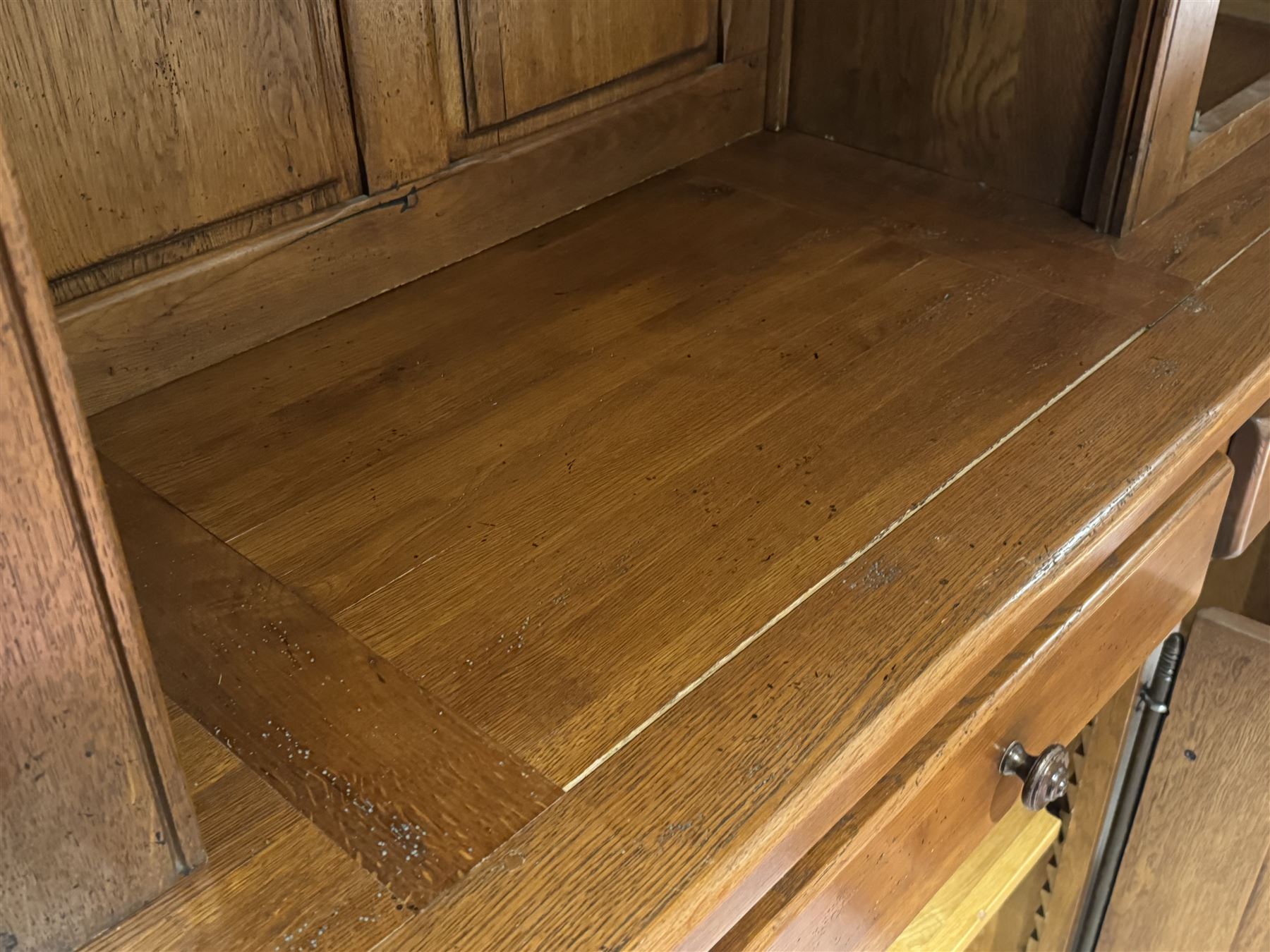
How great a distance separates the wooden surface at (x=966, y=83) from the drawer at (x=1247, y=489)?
242 millimetres

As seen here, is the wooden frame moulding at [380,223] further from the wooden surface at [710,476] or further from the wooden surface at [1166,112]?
the wooden surface at [1166,112]

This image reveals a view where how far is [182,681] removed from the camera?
0.56 meters

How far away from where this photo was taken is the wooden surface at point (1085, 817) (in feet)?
3.50

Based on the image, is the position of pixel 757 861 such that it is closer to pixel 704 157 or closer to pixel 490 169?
pixel 490 169

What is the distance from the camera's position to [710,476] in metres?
0.68

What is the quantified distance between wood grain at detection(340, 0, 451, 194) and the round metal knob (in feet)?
1.81

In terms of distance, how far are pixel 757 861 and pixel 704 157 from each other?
748 millimetres

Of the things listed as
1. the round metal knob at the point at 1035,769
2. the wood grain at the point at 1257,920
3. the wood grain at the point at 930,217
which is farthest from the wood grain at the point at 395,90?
the wood grain at the point at 1257,920

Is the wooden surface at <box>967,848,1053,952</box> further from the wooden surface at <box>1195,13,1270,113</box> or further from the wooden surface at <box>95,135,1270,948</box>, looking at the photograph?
the wooden surface at <box>1195,13,1270,113</box>

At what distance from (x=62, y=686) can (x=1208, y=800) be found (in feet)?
3.52

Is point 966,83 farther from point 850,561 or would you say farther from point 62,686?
point 62,686

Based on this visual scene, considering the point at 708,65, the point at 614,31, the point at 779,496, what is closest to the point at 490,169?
the point at 614,31

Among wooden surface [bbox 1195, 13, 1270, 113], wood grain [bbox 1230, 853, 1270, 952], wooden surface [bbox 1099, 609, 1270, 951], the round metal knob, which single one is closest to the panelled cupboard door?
the round metal knob

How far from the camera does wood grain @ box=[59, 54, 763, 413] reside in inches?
29.2
